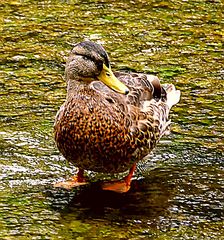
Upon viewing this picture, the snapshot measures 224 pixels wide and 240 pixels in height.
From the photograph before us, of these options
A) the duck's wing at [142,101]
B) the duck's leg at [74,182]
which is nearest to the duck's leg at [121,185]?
the duck's leg at [74,182]

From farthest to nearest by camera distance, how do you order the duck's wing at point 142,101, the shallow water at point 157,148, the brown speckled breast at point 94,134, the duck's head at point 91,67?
the duck's wing at point 142,101 → the duck's head at point 91,67 → the brown speckled breast at point 94,134 → the shallow water at point 157,148

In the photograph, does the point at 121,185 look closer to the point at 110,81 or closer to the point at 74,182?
the point at 74,182

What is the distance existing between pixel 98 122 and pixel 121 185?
1.76ft

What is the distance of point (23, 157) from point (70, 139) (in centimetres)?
85

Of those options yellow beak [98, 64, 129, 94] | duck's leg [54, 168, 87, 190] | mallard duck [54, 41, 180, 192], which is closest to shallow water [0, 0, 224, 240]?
duck's leg [54, 168, 87, 190]

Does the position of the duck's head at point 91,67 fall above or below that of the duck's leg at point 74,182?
above

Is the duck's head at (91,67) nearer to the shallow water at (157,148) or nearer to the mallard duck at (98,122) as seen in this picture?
the mallard duck at (98,122)

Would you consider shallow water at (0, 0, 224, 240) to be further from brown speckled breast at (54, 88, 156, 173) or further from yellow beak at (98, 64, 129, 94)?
yellow beak at (98, 64, 129, 94)

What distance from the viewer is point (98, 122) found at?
194 inches

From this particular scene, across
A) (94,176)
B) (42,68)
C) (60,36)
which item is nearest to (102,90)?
(94,176)

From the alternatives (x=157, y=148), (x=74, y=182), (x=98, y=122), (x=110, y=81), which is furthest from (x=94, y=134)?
(x=157, y=148)

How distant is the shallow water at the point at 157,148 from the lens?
15.7ft

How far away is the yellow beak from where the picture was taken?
16.6 ft

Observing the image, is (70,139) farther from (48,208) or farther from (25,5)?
(25,5)
